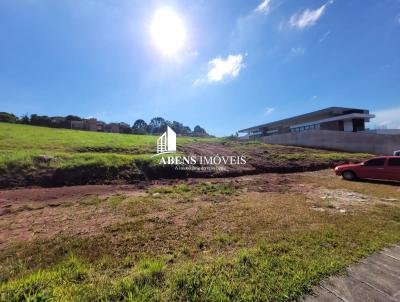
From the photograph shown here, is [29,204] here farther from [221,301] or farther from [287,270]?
[287,270]

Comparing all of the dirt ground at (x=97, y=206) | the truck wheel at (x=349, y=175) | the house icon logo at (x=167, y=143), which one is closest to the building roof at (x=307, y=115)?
the truck wheel at (x=349, y=175)

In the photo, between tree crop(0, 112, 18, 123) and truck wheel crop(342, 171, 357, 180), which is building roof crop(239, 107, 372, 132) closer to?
truck wheel crop(342, 171, 357, 180)

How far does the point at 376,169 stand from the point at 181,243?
422 inches

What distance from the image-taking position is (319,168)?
13688 millimetres

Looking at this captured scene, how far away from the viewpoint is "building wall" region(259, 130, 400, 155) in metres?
20.5

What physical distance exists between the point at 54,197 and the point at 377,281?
8.01 m

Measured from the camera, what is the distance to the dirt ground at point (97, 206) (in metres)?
4.06

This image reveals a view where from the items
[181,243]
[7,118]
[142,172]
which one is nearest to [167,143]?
[142,172]

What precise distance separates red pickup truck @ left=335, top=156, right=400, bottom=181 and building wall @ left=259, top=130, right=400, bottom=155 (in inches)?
589

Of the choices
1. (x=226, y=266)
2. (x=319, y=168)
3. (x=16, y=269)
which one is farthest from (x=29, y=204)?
(x=319, y=168)

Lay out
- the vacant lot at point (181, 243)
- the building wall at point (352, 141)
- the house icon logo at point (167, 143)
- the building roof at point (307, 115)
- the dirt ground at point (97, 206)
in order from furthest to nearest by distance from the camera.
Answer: the building roof at point (307, 115) → the building wall at point (352, 141) → the house icon logo at point (167, 143) → the dirt ground at point (97, 206) → the vacant lot at point (181, 243)

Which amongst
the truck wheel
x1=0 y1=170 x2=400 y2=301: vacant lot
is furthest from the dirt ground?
the truck wheel

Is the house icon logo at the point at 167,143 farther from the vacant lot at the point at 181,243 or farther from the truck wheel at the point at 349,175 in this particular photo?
the truck wheel at the point at 349,175

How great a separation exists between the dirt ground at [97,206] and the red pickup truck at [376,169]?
283cm
